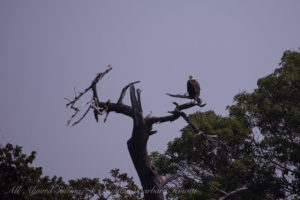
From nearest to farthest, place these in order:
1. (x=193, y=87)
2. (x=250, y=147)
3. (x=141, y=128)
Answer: (x=141, y=128), (x=193, y=87), (x=250, y=147)

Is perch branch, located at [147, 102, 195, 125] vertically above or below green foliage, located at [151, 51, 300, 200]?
below

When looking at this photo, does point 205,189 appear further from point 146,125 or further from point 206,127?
point 146,125

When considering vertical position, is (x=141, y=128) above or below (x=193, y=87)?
below

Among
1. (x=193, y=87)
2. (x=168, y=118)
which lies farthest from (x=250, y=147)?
(x=168, y=118)

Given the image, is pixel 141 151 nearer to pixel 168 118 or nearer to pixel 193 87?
pixel 168 118

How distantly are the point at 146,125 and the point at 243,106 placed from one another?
551 inches

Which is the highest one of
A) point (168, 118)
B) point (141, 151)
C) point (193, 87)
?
point (193, 87)

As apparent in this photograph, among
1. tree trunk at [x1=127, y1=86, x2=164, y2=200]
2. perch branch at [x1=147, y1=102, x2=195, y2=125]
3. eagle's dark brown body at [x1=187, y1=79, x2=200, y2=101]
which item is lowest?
tree trunk at [x1=127, y1=86, x2=164, y2=200]

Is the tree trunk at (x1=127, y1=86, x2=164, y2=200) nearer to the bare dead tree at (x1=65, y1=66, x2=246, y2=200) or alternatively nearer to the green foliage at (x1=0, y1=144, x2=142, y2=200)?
the bare dead tree at (x1=65, y1=66, x2=246, y2=200)

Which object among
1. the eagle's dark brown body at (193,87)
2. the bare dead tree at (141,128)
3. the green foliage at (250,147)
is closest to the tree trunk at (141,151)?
the bare dead tree at (141,128)

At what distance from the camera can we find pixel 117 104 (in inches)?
298

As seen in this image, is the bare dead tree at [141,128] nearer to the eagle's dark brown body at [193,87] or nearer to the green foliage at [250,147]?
the eagle's dark brown body at [193,87]

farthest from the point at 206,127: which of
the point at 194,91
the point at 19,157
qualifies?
the point at 19,157

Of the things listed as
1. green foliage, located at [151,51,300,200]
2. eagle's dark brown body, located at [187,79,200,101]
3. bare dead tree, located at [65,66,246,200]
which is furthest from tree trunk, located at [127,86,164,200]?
green foliage, located at [151,51,300,200]
